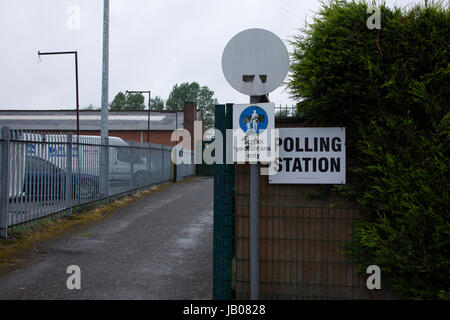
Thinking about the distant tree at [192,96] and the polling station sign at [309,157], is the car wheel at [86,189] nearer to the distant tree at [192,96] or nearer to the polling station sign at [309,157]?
the polling station sign at [309,157]

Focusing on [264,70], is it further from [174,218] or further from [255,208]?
[174,218]

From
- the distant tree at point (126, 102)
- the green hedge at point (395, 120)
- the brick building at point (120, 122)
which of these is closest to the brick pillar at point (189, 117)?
the brick building at point (120, 122)

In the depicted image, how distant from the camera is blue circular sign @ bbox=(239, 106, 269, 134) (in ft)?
12.3

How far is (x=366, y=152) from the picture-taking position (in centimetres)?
401

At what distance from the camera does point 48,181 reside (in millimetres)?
9297

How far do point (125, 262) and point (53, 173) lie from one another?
3937mm

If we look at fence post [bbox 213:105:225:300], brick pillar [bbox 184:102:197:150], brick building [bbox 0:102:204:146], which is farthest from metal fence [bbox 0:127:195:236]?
brick building [bbox 0:102:204:146]

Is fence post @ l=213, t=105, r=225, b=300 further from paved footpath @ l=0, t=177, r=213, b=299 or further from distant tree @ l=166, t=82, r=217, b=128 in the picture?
distant tree @ l=166, t=82, r=217, b=128

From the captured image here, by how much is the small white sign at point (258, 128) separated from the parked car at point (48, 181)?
616cm

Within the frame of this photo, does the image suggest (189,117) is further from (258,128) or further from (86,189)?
(258,128)

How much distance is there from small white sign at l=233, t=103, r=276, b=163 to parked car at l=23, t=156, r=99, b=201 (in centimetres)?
616

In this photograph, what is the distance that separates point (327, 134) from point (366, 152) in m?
0.48

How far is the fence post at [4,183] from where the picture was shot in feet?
25.2

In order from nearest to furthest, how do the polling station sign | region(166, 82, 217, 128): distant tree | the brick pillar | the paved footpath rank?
the polling station sign
the paved footpath
the brick pillar
region(166, 82, 217, 128): distant tree
